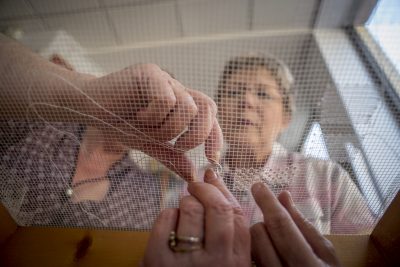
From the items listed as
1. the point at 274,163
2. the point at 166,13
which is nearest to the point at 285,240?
the point at 274,163

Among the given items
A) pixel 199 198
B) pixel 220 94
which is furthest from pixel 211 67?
pixel 199 198

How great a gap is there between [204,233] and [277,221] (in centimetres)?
7

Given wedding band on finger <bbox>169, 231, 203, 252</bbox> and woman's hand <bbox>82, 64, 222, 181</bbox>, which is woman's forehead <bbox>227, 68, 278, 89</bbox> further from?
wedding band on finger <bbox>169, 231, 203, 252</bbox>

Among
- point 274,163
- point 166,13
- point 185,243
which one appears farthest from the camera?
point 166,13

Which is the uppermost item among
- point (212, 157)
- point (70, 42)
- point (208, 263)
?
point (70, 42)

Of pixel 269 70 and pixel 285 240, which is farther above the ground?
pixel 269 70

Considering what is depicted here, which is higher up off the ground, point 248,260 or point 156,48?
point 156,48

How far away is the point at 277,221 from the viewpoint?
244 millimetres

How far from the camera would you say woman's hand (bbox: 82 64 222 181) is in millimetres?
288

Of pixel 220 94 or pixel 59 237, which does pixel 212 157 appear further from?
pixel 59 237

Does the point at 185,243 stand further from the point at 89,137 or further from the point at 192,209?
the point at 89,137

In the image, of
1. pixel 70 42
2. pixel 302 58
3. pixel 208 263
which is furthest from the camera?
pixel 70 42

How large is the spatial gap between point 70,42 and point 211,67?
0.94 ft

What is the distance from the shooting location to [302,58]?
324 millimetres
